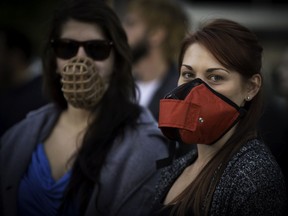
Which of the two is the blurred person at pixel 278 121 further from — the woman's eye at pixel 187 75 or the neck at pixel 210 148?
the woman's eye at pixel 187 75

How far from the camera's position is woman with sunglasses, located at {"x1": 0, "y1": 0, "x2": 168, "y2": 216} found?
314cm

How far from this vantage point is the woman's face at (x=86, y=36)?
3.33 meters

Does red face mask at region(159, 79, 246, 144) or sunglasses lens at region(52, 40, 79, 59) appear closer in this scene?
red face mask at region(159, 79, 246, 144)

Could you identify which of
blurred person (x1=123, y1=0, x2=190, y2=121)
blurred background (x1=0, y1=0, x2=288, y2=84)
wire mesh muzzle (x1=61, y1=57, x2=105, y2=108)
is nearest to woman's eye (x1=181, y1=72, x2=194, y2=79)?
wire mesh muzzle (x1=61, y1=57, x2=105, y2=108)

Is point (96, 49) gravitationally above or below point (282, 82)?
above

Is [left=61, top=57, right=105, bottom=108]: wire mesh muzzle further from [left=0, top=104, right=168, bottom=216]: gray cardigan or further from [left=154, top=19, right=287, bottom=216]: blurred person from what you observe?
[left=154, top=19, right=287, bottom=216]: blurred person

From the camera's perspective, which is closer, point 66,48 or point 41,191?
point 41,191

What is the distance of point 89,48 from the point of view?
10.9 feet

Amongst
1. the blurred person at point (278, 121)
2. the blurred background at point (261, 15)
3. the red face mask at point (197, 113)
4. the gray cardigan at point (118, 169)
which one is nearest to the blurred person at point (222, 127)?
the red face mask at point (197, 113)

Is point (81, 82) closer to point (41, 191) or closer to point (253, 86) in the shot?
point (41, 191)

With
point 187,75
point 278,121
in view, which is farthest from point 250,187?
point 278,121

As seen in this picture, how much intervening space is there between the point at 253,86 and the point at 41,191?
4.47 ft

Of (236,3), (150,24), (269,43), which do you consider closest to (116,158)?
(150,24)

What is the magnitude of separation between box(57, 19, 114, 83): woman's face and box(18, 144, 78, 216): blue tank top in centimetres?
61
